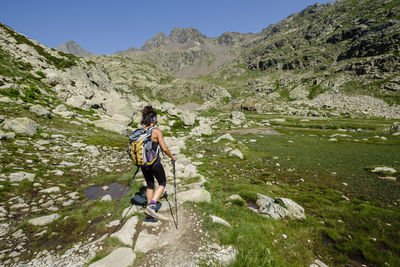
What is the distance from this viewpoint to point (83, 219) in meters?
7.45

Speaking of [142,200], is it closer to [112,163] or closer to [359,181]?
[112,163]

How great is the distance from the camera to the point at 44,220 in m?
7.14

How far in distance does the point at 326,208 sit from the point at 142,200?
12008 millimetres

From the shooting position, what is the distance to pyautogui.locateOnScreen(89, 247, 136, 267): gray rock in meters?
4.71

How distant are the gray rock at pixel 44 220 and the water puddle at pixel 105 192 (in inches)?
96.0

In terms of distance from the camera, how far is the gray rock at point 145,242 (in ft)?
17.6

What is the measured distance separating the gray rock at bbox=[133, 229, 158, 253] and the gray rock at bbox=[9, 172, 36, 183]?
31.5 feet

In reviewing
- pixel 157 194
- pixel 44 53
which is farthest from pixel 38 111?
pixel 44 53

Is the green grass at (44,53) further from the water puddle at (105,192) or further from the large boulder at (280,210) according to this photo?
the large boulder at (280,210)

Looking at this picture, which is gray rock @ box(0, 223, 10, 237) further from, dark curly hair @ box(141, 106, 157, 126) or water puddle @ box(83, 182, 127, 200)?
dark curly hair @ box(141, 106, 157, 126)

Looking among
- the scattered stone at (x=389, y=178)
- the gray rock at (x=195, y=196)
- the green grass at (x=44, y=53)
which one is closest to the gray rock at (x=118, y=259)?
the gray rock at (x=195, y=196)

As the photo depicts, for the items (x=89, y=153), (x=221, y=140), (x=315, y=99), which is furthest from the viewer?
(x=315, y=99)

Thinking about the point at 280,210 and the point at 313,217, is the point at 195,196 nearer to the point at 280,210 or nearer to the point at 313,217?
the point at 280,210

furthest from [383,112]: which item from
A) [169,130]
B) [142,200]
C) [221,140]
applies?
[142,200]
